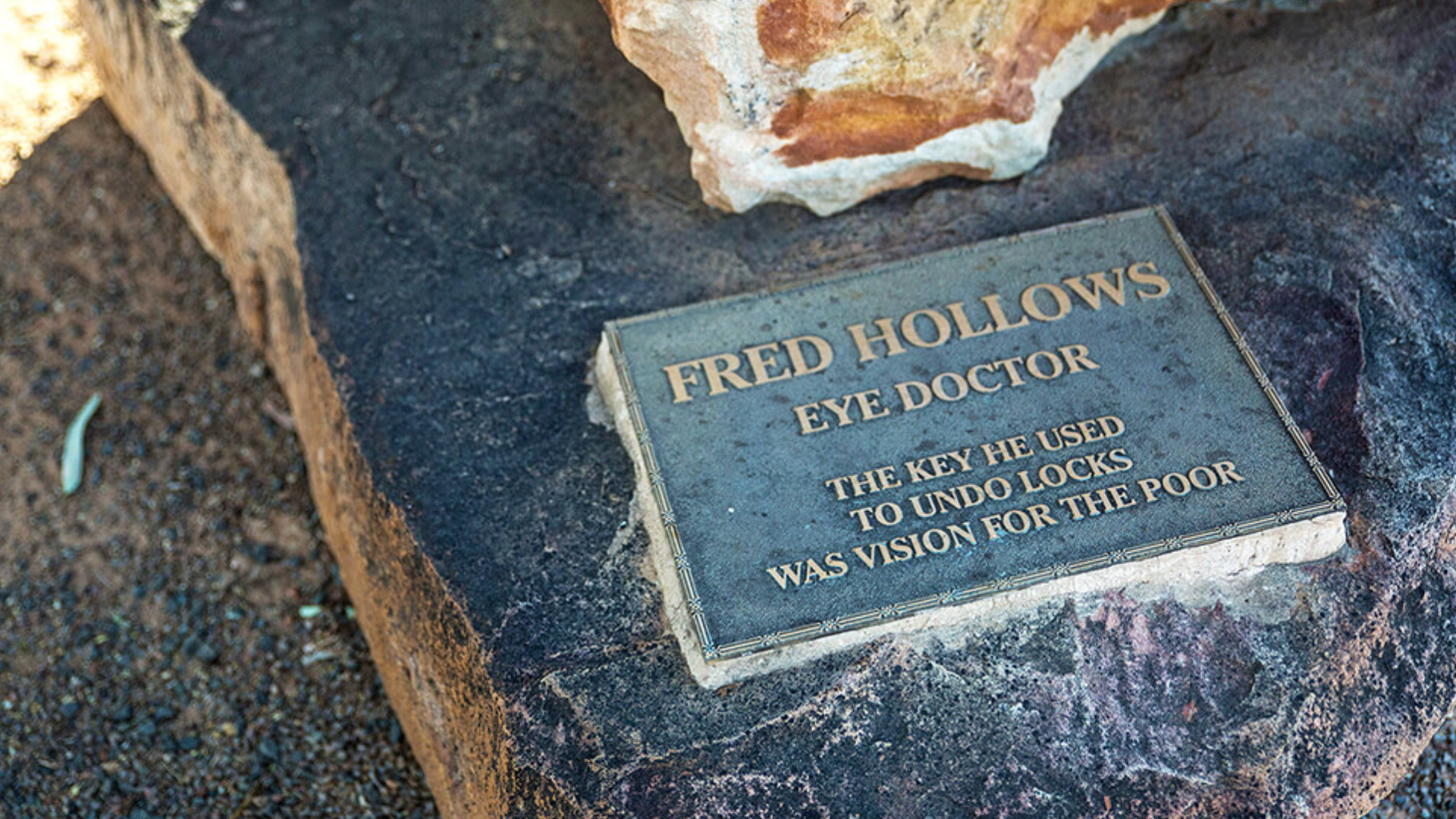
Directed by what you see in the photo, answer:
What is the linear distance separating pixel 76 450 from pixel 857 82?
2.48 meters

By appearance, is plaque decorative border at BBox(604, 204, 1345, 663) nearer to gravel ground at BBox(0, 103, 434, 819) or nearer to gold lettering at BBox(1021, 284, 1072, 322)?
gold lettering at BBox(1021, 284, 1072, 322)

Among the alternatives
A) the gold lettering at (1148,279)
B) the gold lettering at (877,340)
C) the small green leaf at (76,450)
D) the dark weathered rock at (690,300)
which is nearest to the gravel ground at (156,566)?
the small green leaf at (76,450)

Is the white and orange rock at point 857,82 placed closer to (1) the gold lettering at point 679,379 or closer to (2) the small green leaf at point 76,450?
(1) the gold lettering at point 679,379

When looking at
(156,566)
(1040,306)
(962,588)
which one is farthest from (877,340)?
(156,566)

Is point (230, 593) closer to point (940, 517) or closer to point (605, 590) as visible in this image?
point (605, 590)

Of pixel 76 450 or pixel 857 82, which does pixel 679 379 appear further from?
pixel 76 450

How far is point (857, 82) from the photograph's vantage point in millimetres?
2859

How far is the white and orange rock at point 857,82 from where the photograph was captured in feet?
8.93

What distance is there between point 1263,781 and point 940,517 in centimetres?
78

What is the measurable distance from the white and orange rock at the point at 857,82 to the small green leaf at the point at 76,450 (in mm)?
2006

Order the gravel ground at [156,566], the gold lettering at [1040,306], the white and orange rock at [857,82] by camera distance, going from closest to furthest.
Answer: the white and orange rock at [857,82] → the gold lettering at [1040,306] → the gravel ground at [156,566]

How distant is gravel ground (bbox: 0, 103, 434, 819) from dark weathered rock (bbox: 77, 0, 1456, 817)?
22 cm

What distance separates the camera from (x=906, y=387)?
272cm

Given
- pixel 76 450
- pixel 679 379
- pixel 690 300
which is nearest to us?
pixel 679 379
